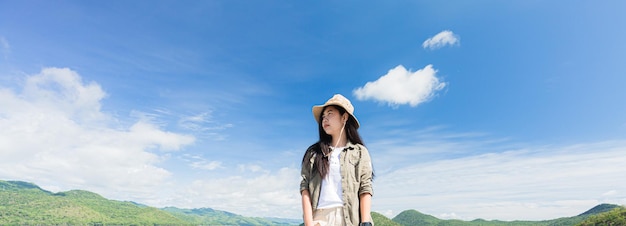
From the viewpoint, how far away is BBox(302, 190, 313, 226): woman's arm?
9.82 feet

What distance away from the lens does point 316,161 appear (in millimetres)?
3186

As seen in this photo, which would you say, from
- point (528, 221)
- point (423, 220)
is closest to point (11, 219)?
point (423, 220)

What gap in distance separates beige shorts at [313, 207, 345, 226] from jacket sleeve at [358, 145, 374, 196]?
24 cm

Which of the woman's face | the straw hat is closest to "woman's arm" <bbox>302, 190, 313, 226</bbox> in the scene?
the woman's face

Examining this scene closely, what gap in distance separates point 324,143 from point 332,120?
207mm

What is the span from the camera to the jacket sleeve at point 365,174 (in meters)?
3.07

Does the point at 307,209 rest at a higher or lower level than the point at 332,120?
lower

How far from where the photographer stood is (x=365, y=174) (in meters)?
3.12

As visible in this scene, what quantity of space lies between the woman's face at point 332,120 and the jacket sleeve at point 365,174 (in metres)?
0.31

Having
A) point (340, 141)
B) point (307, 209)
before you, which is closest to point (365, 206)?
point (307, 209)

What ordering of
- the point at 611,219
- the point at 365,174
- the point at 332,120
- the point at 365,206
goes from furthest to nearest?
the point at 611,219 < the point at 332,120 < the point at 365,174 < the point at 365,206

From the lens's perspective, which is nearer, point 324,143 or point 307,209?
point 307,209

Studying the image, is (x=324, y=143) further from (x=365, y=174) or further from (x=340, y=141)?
(x=365, y=174)

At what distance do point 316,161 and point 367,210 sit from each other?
1.83 feet
